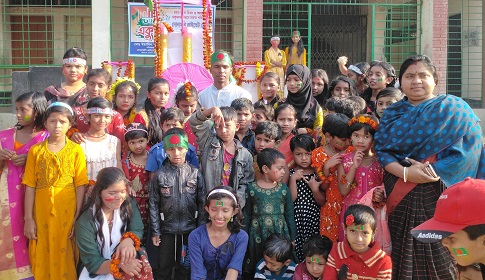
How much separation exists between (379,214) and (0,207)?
286cm

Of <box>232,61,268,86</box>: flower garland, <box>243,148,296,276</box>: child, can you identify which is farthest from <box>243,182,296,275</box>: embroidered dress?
<box>232,61,268,86</box>: flower garland

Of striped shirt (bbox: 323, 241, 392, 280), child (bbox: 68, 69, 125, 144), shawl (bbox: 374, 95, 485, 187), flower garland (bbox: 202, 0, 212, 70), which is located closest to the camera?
shawl (bbox: 374, 95, 485, 187)

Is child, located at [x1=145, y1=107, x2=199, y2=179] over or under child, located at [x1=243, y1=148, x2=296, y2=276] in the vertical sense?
over

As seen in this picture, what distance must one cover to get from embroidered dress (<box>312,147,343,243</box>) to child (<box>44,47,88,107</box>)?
2100 millimetres

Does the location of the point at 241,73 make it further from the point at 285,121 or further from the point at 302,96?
the point at 285,121

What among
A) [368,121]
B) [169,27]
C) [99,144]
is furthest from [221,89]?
[169,27]

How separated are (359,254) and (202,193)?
1.32m

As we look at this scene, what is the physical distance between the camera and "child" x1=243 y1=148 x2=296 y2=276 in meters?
4.73

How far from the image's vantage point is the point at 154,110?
208 inches

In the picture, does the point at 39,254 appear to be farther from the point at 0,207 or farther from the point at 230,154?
the point at 230,154

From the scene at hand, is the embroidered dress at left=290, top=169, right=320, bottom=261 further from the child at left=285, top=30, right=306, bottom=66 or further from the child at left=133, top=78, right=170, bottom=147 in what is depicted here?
the child at left=285, top=30, right=306, bottom=66

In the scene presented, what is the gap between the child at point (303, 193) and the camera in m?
4.88

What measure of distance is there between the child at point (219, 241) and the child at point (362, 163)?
2.80ft

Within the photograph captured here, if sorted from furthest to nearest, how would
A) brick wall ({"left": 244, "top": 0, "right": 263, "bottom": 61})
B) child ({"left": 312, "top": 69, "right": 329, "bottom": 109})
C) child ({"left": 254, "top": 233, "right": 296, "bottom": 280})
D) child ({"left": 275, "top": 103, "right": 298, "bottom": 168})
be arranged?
brick wall ({"left": 244, "top": 0, "right": 263, "bottom": 61}) < child ({"left": 312, "top": 69, "right": 329, "bottom": 109}) < child ({"left": 275, "top": 103, "right": 298, "bottom": 168}) < child ({"left": 254, "top": 233, "right": 296, "bottom": 280})
